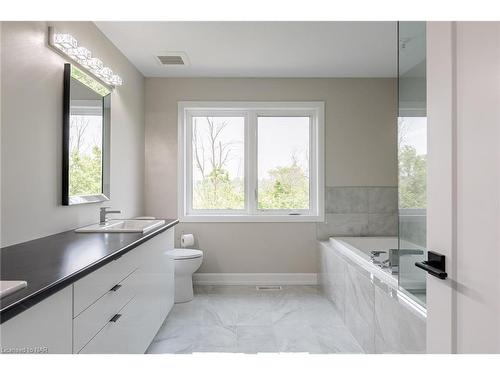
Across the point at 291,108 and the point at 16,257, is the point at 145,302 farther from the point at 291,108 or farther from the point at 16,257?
the point at 291,108

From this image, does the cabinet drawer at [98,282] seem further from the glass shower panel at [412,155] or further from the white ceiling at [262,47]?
the white ceiling at [262,47]

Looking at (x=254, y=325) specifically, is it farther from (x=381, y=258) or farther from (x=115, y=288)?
(x=115, y=288)

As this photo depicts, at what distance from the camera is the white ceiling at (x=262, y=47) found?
2.56m

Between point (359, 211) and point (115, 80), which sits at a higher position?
point (115, 80)

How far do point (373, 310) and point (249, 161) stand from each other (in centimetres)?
221

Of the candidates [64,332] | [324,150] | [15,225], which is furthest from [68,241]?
[324,150]

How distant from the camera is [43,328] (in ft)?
3.18

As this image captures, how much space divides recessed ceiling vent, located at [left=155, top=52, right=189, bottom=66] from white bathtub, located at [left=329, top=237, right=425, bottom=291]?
2.40 metres

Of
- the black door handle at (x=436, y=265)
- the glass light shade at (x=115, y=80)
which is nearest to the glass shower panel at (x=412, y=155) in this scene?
the black door handle at (x=436, y=265)

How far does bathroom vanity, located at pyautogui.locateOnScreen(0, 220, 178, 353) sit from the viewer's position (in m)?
0.90

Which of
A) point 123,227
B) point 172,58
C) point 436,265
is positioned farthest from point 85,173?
point 436,265

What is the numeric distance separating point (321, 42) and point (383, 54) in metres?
0.71

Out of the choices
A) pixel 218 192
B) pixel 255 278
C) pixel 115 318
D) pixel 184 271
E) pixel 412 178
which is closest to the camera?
pixel 412 178

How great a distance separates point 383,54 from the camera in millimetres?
3117
